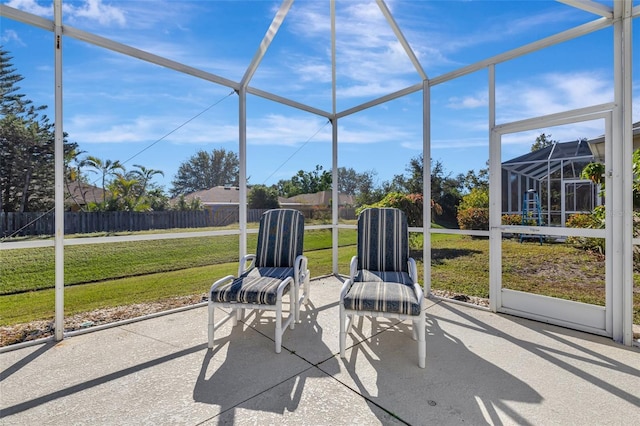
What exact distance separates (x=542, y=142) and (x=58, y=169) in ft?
17.0

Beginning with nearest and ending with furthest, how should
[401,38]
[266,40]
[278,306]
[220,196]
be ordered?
[278,306], [266,40], [401,38], [220,196]

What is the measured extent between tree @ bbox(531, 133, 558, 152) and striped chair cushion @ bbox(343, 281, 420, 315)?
2392 mm

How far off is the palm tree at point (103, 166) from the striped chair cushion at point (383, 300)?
2.98m

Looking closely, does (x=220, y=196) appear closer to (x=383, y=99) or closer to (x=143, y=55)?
(x=143, y=55)

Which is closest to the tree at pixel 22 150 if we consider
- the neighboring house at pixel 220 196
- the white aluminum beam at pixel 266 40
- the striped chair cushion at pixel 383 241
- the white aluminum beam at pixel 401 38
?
the neighboring house at pixel 220 196

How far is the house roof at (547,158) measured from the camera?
3109mm

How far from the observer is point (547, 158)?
336cm

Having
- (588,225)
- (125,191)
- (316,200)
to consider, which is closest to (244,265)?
(125,191)

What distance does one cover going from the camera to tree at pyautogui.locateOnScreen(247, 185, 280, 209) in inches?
177

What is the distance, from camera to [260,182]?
4582 mm

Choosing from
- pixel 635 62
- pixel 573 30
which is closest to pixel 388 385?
pixel 635 62

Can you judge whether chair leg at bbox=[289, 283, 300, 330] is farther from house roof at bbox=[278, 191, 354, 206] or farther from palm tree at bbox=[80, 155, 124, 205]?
palm tree at bbox=[80, 155, 124, 205]

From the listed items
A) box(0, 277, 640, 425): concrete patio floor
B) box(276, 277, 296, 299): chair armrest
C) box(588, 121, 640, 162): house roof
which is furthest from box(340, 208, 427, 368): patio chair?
box(588, 121, 640, 162): house roof

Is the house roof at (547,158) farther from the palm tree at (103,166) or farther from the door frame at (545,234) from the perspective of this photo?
the palm tree at (103,166)
